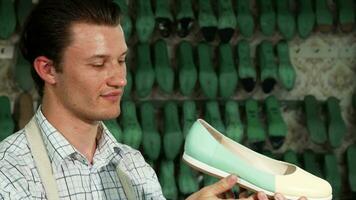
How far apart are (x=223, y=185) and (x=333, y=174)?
192 centimetres

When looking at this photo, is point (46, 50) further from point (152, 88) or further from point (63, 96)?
point (152, 88)

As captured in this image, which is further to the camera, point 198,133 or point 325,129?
point 325,129

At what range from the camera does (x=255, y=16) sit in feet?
10.7

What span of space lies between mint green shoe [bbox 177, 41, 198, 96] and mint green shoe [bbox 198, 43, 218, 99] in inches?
1.3

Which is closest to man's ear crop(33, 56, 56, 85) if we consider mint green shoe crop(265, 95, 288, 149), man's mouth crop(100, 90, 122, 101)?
man's mouth crop(100, 90, 122, 101)

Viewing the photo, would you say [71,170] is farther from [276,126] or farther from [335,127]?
[335,127]

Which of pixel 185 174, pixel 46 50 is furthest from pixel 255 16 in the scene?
pixel 46 50

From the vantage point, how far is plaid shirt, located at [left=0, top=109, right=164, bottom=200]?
48.2 inches

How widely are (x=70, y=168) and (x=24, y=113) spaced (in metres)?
1.70

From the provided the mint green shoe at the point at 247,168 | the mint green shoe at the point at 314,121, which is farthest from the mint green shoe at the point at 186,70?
the mint green shoe at the point at 247,168

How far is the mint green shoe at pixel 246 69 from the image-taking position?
3080mm

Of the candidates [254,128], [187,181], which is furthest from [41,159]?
[254,128]

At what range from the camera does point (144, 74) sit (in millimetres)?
3002

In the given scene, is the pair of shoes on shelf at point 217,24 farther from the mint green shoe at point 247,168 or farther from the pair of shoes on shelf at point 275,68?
the mint green shoe at point 247,168
